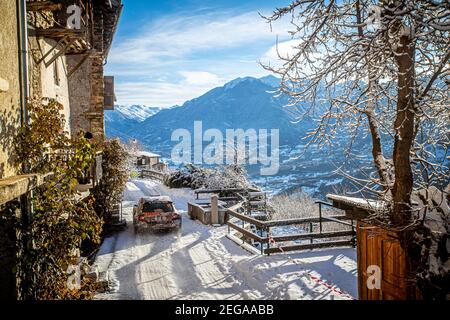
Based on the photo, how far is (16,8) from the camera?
228 inches

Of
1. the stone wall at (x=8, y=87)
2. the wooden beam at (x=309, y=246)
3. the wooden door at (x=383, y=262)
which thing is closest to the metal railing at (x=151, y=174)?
the wooden beam at (x=309, y=246)

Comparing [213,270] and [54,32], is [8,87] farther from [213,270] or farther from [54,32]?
[213,270]

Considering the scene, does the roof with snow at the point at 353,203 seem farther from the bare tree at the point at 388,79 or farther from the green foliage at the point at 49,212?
the green foliage at the point at 49,212

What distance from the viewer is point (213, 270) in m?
9.63

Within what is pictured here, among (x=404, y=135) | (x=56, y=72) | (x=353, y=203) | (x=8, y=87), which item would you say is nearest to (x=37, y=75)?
(x=56, y=72)

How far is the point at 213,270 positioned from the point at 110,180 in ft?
22.6

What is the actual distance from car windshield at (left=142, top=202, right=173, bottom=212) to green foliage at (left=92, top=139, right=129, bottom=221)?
5.48 ft

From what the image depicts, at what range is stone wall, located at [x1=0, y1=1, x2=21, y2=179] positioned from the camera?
532cm

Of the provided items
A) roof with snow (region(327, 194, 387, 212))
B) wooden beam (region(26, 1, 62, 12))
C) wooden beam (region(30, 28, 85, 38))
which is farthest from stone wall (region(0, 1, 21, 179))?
roof with snow (region(327, 194, 387, 212))

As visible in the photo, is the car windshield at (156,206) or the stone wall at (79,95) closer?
the car windshield at (156,206)

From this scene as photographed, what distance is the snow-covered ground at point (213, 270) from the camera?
312 inches

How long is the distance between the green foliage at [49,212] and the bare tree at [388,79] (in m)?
3.61

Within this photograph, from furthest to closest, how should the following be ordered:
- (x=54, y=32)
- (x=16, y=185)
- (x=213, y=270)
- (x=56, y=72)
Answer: (x=56, y=72), (x=213, y=270), (x=54, y=32), (x=16, y=185)
